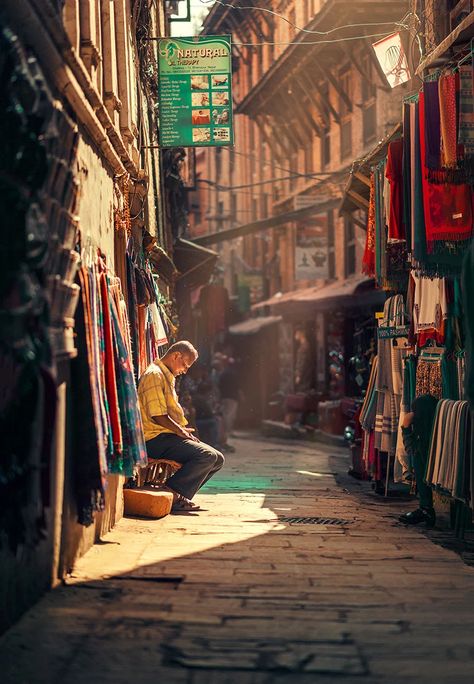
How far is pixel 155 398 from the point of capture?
10336 millimetres

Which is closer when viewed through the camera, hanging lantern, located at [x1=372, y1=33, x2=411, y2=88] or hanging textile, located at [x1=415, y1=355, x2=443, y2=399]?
hanging textile, located at [x1=415, y1=355, x2=443, y2=399]

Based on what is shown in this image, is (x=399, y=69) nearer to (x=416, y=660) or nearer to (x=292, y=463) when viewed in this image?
(x=292, y=463)

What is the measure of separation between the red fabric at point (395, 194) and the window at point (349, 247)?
18.3 m

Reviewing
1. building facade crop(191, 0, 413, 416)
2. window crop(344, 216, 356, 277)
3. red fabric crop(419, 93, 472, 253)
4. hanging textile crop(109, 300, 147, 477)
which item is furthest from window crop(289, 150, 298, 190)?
hanging textile crop(109, 300, 147, 477)

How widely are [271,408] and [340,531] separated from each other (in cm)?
2356

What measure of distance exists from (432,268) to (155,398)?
3.01 meters

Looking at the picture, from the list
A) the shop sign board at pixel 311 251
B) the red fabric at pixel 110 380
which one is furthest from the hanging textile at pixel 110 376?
the shop sign board at pixel 311 251

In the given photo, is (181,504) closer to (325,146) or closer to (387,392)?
(387,392)

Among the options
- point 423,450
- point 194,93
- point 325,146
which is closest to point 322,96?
point 325,146

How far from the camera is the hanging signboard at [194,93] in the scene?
1348 cm

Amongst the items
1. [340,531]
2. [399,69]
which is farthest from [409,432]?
[399,69]

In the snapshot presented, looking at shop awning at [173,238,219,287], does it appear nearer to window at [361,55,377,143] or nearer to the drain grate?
window at [361,55,377,143]

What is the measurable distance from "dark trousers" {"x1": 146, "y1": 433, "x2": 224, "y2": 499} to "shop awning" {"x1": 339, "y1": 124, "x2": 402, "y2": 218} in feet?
11.8

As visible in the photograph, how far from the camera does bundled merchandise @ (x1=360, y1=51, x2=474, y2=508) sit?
8.28m
